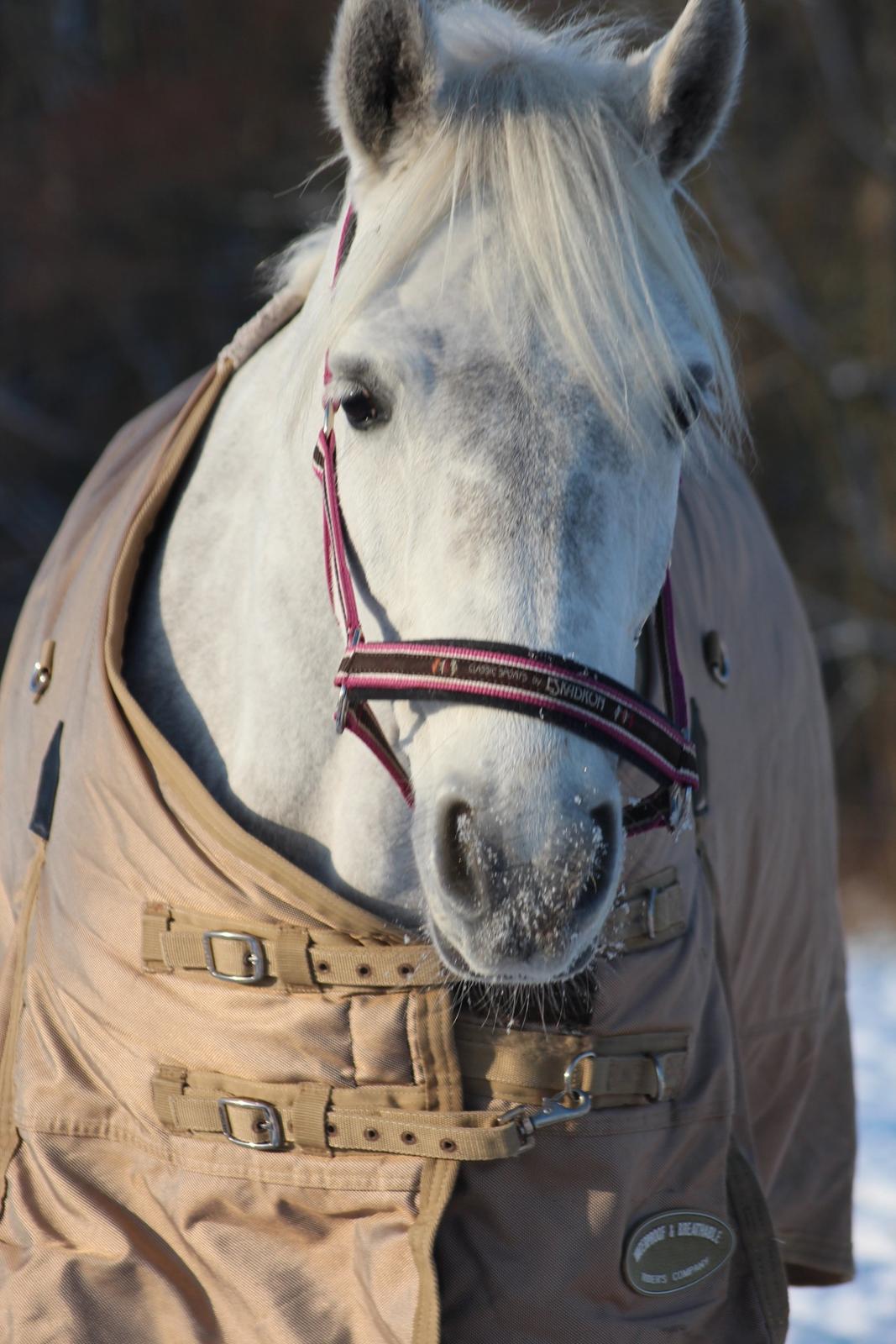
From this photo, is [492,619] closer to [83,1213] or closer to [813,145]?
[83,1213]

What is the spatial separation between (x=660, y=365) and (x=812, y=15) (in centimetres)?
670

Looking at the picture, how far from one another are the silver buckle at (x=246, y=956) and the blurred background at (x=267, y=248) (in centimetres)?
605

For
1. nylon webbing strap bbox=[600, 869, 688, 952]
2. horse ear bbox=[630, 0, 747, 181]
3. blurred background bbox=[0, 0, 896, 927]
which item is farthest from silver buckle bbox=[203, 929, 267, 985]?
blurred background bbox=[0, 0, 896, 927]

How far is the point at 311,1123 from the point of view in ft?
4.79

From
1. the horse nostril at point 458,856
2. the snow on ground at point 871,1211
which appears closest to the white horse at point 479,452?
the horse nostril at point 458,856

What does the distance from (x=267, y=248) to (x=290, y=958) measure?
7.65m

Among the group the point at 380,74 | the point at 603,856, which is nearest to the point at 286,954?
the point at 603,856

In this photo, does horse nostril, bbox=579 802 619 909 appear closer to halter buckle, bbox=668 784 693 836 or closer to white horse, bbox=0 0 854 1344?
white horse, bbox=0 0 854 1344

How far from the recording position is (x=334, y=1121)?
1.46m

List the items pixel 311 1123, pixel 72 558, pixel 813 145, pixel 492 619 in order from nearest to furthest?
pixel 492 619 < pixel 311 1123 < pixel 72 558 < pixel 813 145

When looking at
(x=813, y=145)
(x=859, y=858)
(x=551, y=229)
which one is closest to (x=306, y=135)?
(x=813, y=145)

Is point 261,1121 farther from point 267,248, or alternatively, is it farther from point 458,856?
point 267,248

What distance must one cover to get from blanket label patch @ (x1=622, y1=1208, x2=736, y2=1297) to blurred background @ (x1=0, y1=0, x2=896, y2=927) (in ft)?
19.0

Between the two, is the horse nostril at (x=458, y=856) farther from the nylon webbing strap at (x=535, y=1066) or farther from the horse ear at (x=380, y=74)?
the horse ear at (x=380, y=74)
